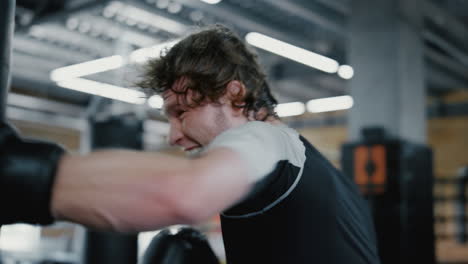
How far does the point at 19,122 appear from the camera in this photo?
11969 millimetres

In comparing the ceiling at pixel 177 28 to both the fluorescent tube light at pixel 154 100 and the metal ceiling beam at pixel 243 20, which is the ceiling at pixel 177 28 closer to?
the metal ceiling beam at pixel 243 20

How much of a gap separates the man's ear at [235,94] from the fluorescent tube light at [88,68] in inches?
208

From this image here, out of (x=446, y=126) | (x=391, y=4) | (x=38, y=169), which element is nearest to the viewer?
(x=38, y=169)

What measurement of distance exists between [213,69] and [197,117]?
0.12 metres

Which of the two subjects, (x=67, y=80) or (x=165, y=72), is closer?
(x=165, y=72)

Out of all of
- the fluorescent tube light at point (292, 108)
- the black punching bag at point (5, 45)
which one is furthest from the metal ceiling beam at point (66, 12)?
the fluorescent tube light at point (292, 108)

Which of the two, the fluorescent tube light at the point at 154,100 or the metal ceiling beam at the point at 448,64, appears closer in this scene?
the fluorescent tube light at the point at 154,100

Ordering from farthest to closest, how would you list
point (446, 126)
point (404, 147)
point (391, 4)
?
point (446, 126)
point (391, 4)
point (404, 147)

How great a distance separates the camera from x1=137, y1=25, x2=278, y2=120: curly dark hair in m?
1.14

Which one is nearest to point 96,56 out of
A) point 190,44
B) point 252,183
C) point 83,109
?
point 83,109

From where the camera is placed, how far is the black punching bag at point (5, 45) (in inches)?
26.8

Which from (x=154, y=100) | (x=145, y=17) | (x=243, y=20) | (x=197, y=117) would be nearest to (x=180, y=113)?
(x=197, y=117)

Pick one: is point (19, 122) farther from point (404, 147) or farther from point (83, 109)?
point (404, 147)

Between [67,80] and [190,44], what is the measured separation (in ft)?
23.2
